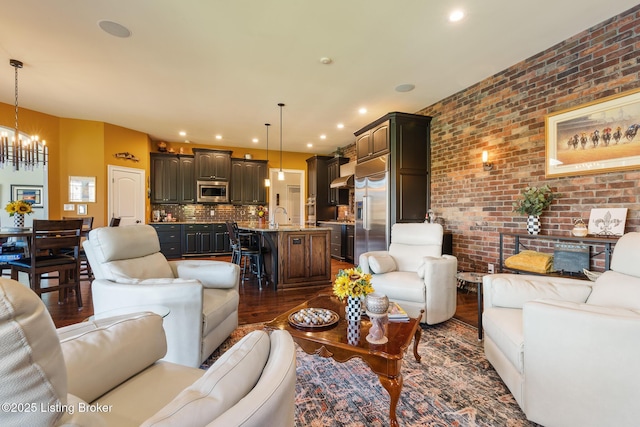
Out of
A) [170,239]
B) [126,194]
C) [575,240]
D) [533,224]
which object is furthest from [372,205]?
[126,194]

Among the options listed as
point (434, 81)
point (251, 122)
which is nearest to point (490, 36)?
point (434, 81)

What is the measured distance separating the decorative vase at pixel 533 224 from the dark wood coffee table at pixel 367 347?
2.17 m

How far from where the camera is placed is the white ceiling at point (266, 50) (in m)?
2.52

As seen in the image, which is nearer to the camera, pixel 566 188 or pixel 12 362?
pixel 12 362

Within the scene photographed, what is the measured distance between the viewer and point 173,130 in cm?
644

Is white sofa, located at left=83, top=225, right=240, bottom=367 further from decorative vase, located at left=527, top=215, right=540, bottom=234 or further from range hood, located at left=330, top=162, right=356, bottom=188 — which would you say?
range hood, located at left=330, top=162, right=356, bottom=188

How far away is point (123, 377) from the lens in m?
1.10

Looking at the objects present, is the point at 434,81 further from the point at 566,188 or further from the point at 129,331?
the point at 129,331

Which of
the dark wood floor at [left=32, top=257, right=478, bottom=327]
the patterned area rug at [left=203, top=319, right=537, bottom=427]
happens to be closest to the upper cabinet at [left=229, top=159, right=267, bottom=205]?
the dark wood floor at [left=32, top=257, right=478, bottom=327]

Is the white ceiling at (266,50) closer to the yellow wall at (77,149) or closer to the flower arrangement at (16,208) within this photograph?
the yellow wall at (77,149)

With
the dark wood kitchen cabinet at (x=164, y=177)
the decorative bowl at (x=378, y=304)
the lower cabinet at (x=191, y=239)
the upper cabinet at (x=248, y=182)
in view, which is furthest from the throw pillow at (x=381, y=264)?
the dark wood kitchen cabinet at (x=164, y=177)

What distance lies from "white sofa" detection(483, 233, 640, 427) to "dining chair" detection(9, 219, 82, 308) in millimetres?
4210

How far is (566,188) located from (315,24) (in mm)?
3045

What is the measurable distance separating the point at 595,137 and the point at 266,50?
344cm
